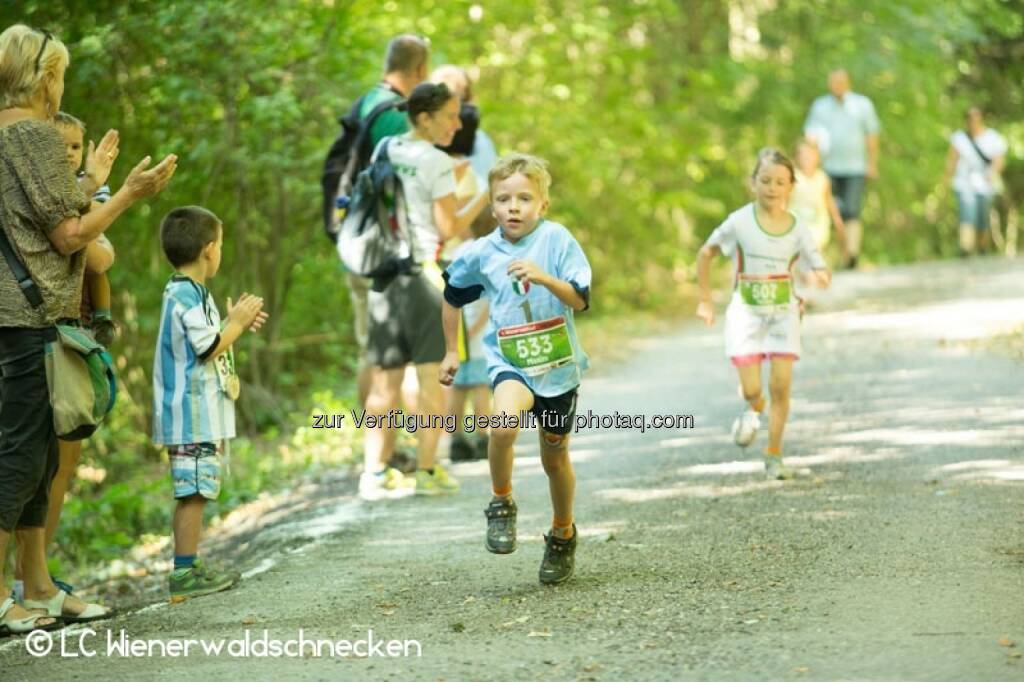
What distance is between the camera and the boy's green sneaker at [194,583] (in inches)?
259

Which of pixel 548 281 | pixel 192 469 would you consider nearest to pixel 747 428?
pixel 548 281

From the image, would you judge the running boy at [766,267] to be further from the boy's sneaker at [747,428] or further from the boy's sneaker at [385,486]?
the boy's sneaker at [385,486]

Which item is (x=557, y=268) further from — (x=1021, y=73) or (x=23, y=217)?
(x=1021, y=73)

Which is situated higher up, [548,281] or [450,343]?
[548,281]

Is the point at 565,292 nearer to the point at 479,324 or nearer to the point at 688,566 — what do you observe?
the point at 688,566

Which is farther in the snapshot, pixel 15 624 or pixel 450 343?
pixel 450 343

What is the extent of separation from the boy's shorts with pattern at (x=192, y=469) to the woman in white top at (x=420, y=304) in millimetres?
1894

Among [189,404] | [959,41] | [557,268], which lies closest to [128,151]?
[189,404]

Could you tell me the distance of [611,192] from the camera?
63.4 feet

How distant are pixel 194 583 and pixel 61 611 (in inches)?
22.4

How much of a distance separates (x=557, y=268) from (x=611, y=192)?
1340cm

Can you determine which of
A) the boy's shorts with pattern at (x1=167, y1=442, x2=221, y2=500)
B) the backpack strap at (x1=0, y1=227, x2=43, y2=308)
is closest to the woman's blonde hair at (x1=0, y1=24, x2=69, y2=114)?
the backpack strap at (x1=0, y1=227, x2=43, y2=308)

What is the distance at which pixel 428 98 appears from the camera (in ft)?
26.4

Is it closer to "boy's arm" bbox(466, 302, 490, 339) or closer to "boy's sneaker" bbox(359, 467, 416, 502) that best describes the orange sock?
"boy's sneaker" bbox(359, 467, 416, 502)
